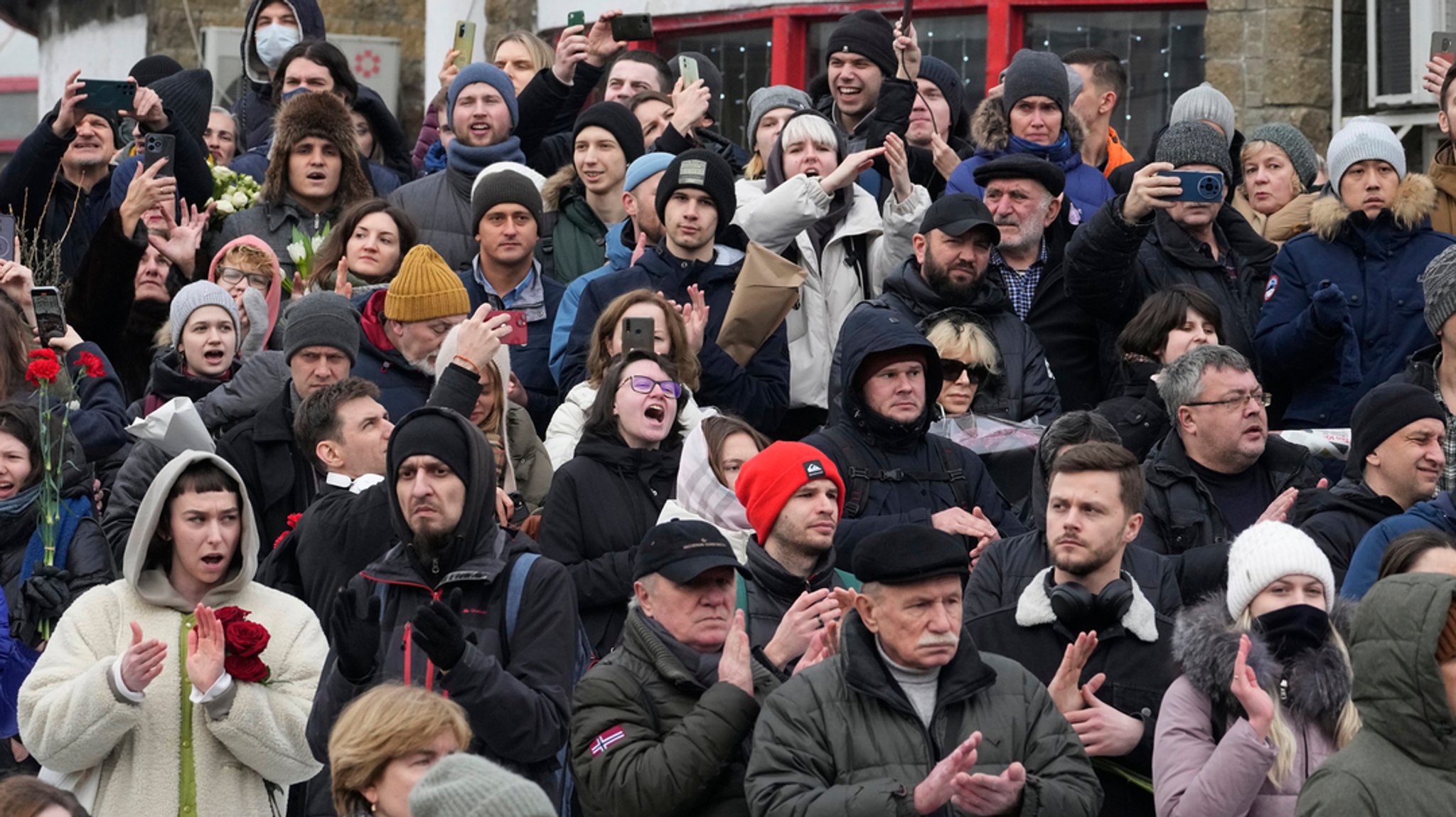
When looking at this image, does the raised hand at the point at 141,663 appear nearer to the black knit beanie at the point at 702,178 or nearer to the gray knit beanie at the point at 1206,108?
the black knit beanie at the point at 702,178

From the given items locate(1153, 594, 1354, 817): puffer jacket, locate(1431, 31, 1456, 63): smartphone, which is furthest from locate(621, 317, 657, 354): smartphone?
locate(1431, 31, 1456, 63): smartphone

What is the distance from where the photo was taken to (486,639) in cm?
575

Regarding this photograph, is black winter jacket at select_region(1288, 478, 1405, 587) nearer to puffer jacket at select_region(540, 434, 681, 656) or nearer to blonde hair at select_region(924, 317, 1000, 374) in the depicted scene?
blonde hair at select_region(924, 317, 1000, 374)

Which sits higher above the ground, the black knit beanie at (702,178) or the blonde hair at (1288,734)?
the black knit beanie at (702,178)

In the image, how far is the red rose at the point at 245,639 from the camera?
5863mm

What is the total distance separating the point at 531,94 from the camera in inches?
423

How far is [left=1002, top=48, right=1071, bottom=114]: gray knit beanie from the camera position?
357 inches

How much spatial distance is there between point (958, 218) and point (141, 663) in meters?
3.56

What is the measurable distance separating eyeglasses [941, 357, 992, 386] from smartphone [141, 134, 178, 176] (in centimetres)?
364

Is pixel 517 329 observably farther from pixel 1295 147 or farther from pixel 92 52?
pixel 92 52

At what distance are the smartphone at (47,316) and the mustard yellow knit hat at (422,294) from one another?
4.08 ft

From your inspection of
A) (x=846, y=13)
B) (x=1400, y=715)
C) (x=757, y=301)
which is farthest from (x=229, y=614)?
(x=846, y=13)

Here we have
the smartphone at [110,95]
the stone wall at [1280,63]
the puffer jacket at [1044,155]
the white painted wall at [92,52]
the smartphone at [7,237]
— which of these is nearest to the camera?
the smartphone at [7,237]

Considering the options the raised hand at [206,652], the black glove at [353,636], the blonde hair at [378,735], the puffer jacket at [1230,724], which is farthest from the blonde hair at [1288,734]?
the raised hand at [206,652]
